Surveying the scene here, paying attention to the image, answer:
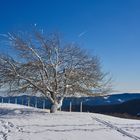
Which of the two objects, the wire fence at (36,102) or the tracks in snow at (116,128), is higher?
the wire fence at (36,102)

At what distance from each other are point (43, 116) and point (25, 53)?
525 cm

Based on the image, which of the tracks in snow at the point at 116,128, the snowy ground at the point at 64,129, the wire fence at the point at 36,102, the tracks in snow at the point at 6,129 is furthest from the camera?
the wire fence at the point at 36,102

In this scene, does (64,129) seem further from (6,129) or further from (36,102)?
(36,102)

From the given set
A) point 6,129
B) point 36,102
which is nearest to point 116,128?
point 6,129

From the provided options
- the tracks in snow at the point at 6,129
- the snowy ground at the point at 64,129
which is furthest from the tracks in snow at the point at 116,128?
the tracks in snow at the point at 6,129

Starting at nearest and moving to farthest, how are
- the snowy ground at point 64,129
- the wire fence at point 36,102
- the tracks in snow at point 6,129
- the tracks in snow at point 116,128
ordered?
the tracks in snow at point 6,129, the snowy ground at point 64,129, the tracks in snow at point 116,128, the wire fence at point 36,102

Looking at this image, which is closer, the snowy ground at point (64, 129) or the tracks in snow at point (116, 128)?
the snowy ground at point (64, 129)

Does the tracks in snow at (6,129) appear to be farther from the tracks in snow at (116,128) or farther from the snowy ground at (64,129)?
the tracks in snow at (116,128)

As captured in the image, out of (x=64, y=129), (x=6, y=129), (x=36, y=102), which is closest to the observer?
(x=6, y=129)

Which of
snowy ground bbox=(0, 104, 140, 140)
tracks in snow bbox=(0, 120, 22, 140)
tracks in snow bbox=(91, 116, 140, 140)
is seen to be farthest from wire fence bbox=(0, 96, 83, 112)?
tracks in snow bbox=(0, 120, 22, 140)

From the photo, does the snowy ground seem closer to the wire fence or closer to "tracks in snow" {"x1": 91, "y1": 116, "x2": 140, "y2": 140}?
"tracks in snow" {"x1": 91, "y1": 116, "x2": 140, "y2": 140}

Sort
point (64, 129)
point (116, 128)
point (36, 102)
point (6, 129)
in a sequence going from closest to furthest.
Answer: point (6, 129) < point (64, 129) < point (116, 128) < point (36, 102)

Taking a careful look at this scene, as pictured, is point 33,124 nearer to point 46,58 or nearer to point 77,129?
point 77,129

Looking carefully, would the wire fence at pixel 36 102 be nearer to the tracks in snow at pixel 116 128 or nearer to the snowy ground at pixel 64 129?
the snowy ground at pixel 64 129
